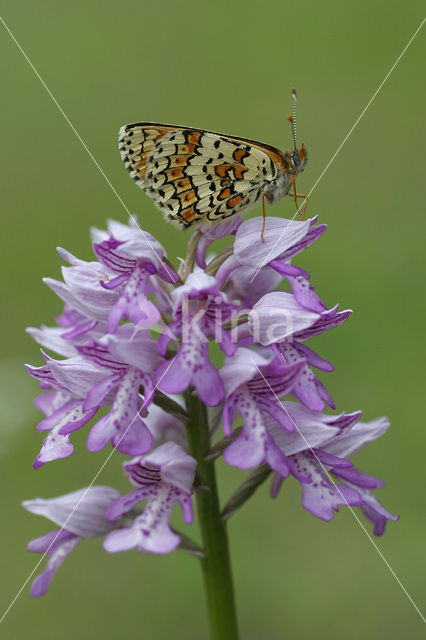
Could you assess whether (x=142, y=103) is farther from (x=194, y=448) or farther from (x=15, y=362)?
(x=194, y=448)

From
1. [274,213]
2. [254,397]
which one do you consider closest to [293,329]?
[254,397]

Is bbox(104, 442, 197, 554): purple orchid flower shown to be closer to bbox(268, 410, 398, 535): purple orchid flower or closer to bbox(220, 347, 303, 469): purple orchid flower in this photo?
bbox(220, 347, 303, 469): purple orchid flower

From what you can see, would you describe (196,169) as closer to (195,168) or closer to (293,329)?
(195,168)

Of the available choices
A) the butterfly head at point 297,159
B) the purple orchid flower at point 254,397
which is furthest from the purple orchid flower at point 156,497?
the butterfly head at point 297,159

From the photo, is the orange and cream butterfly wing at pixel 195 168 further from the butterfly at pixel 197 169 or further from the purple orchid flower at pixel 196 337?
the purple orchid flower at pixel 196 337

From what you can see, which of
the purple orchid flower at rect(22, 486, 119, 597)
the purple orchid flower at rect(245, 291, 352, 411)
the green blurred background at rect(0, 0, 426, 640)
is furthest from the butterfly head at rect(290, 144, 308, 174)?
the green blurred background at rect(0, 0, 426, 640)

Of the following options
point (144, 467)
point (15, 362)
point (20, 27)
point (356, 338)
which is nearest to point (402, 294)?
point (356, 338)
